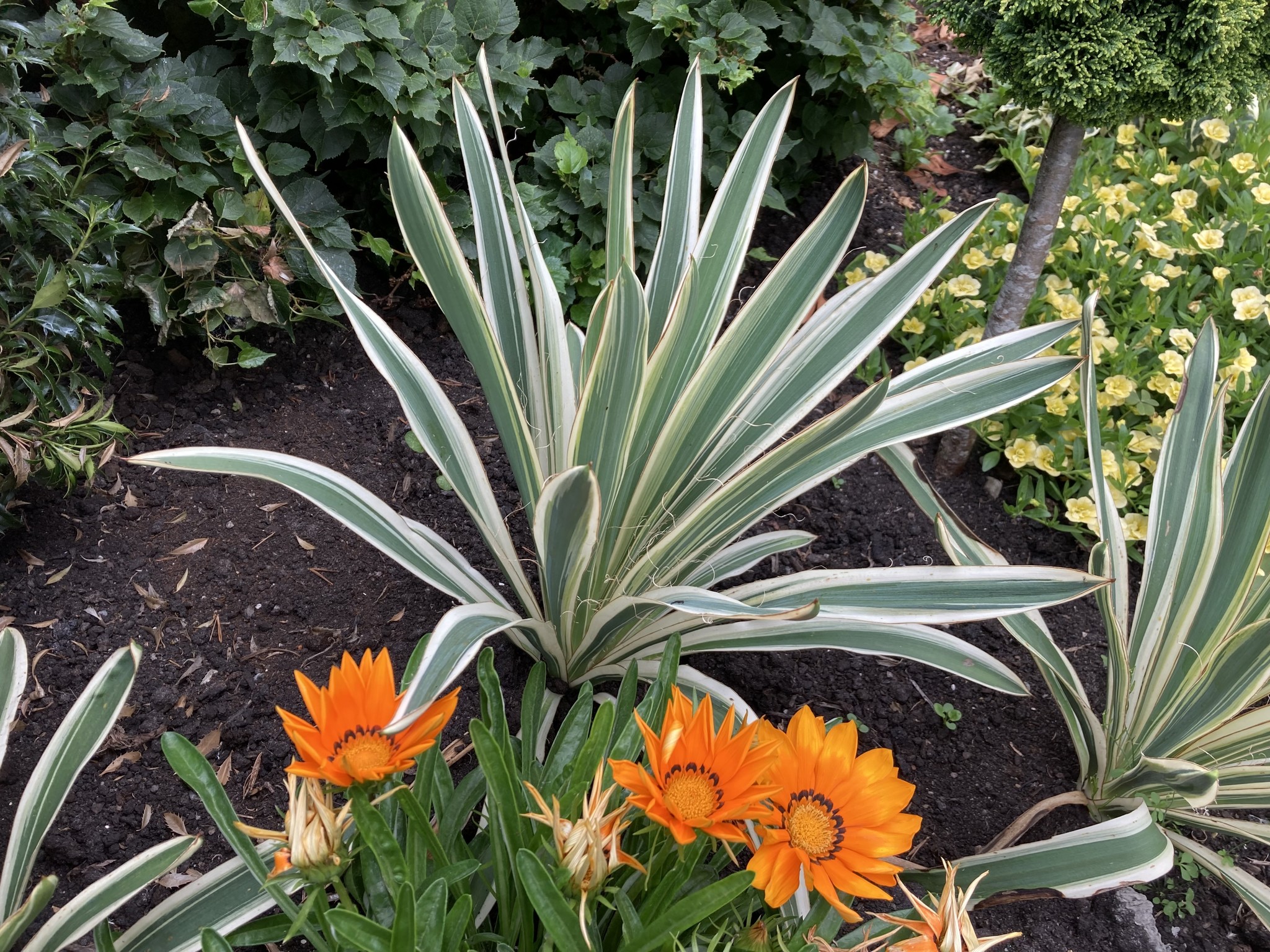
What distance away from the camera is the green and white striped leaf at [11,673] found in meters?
1.11

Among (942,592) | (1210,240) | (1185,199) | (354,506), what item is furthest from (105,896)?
(1185,199)

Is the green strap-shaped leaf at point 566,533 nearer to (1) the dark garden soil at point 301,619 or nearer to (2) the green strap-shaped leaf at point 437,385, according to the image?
(2) the green strap-shaped leaf at point 437,385

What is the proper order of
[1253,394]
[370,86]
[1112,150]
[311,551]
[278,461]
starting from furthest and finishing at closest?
[1112,150] → [1253,394] → [370,86] → [311,551] → [278,461]

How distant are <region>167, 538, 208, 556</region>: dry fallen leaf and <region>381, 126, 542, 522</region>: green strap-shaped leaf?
0.55 m

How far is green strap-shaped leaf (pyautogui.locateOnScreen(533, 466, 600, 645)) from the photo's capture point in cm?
101

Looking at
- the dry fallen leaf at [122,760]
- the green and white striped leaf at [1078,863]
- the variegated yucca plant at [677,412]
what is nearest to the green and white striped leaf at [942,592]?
the variegated yucca plant at [677,412]

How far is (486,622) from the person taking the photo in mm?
1096

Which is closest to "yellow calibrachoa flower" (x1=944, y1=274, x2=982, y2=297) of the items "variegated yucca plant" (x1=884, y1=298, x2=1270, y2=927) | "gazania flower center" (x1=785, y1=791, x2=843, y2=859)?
"variegated yucca plant" (x1=884, y1=298, x2=1270, y2=927)

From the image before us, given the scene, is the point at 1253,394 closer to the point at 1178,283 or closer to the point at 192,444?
the point at 1178,283

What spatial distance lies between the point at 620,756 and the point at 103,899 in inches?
22.0

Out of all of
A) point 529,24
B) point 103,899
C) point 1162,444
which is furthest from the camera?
point 529,24

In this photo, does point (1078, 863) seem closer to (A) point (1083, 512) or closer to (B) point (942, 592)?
(B) point (942, 592)

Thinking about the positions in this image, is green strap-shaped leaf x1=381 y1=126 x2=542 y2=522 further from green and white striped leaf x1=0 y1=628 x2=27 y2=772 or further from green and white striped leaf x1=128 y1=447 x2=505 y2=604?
green and white striped leaf x1=0 y1=628 x2=27 y2=772

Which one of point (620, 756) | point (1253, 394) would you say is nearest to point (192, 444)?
point (620, 756)
